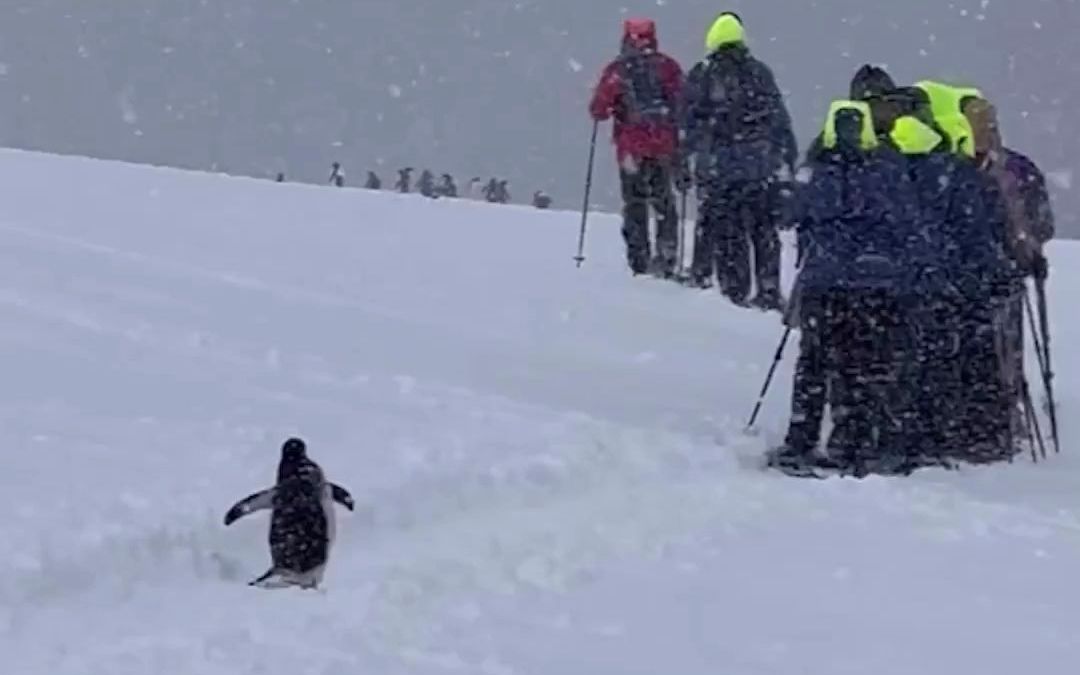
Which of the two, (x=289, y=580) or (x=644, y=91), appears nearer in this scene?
(x=289, y=580)

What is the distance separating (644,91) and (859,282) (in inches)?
181

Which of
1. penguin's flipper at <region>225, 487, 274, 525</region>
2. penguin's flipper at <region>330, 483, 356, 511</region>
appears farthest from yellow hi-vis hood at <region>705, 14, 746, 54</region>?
penguin's flipper at <region>225, 487, 274, 525</region>

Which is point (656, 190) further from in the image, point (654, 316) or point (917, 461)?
point (917, 461)

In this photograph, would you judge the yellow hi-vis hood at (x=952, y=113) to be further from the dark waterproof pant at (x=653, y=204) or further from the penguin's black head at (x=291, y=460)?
the dark waterproof pant at (x=653, y=204)

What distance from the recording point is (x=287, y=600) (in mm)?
6500

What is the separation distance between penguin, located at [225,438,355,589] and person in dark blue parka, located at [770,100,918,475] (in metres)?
2.72

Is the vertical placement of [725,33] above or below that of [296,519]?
above

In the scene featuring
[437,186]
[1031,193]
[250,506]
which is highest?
[1031,193]

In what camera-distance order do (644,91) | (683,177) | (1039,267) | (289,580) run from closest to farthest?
(289,580) < (1039,267) < (683,177) < (644,91)

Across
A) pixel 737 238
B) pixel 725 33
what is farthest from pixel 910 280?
pixel 737 238

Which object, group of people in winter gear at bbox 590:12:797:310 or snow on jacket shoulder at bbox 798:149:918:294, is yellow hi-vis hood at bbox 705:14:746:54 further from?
snow on jacket shoulder at bbox 798:149:918:294

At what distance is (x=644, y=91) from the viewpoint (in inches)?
537

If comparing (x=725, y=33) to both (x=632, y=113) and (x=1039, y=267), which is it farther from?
(x=1039, y=267)

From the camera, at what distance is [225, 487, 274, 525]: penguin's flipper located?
7.13 metres
